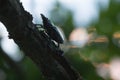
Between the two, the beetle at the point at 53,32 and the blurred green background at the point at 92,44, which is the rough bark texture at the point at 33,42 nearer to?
the beetle at the point at 53,32

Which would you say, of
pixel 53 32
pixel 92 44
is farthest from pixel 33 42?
pixel 92 44

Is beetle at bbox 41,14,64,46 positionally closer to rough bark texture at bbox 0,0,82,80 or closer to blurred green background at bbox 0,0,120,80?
rough bark texture at bbox 0,0,82,80

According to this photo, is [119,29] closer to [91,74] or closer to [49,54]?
[91,74]

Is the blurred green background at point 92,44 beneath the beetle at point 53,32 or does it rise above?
above

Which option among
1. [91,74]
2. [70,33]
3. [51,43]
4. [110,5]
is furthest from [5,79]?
[51,43]

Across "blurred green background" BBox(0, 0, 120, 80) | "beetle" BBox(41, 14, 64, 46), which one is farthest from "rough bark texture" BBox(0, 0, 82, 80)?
"blurred green background" BBox(0, 0, 120, 80)

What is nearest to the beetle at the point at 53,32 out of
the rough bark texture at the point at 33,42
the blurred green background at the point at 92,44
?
the rough bark texture at the point at 33,42
